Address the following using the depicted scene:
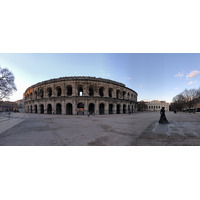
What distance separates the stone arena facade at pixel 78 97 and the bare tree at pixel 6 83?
8.69 meters

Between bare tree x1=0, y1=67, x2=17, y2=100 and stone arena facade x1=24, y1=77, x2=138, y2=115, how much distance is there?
8694mm

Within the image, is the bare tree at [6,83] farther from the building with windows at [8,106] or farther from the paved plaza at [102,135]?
the building with windows at [8,106]

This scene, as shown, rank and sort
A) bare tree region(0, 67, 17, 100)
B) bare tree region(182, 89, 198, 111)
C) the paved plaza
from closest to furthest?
the paved plaza → bare tree region(0, 67, 17, 100) → bare tree region(182, 89, 198, 111)

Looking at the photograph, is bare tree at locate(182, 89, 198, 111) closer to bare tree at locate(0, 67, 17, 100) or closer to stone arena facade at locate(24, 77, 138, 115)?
stone arena facade at locate(24, 77, 138, 115)

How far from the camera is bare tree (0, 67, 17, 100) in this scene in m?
12.8

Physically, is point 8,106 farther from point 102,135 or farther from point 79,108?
point 102,135

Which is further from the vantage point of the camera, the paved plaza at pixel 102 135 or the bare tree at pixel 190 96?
the bare tree at pixel 190 96

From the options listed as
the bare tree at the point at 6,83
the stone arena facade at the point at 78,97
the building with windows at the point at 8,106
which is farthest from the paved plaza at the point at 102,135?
the building with windows at the point at 8,106

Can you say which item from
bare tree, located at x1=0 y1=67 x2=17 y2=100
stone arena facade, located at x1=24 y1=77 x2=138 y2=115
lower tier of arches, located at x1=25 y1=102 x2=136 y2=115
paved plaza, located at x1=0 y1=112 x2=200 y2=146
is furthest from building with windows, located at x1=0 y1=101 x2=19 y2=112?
paved plaza, located at x1=0 y1=112 x2=200 y2=146

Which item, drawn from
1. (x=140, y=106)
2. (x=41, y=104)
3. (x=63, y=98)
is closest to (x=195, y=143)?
(x=63, y=98)

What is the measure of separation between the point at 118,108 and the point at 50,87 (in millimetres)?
18563

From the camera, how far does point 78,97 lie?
68.8 ft

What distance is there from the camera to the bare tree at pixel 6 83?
1277cm

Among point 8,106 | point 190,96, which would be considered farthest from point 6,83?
point 190,96
